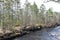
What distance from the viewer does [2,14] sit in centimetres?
5481

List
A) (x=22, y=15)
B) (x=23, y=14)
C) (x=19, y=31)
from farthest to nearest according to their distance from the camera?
(x=23, y=14), (x=22, y=15), (x=19, y=31)

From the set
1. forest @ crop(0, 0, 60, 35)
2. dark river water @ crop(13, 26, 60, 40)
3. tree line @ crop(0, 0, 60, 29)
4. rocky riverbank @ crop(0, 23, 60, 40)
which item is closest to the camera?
dark river water @ crop(13, 26, 60, 40)

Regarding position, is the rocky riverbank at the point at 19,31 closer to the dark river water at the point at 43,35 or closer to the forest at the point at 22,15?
the forest at the point at 22,15

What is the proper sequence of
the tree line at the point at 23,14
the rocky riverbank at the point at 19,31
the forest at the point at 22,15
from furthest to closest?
the tree line at the point at 23,14 < the forest at the point at 22,15 < the rocky riverbank at the point at 19,31

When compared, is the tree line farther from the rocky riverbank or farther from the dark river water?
the dark river water

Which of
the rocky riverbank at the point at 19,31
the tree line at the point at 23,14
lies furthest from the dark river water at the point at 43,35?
the tree line at the point at 23,14

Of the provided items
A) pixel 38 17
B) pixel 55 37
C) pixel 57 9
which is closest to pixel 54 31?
pixel 55 37

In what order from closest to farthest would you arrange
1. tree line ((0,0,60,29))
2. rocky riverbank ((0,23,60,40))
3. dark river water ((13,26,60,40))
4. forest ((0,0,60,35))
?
dark river water ((13,26,60,40)) < rocky riverbank ((0,23,60,40)) < forest ((0,0,60,35)) < tree line ((0,0,60,29))

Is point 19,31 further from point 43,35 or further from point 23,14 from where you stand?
point 23,14

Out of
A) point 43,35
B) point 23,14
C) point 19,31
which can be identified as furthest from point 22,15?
point 43,35

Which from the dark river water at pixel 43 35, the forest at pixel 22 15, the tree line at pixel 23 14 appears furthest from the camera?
the tree line at pixel 23 14

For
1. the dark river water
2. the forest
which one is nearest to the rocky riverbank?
the forest

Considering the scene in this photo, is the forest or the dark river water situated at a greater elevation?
the forest

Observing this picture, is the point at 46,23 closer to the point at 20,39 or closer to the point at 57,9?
the point at 57,9
